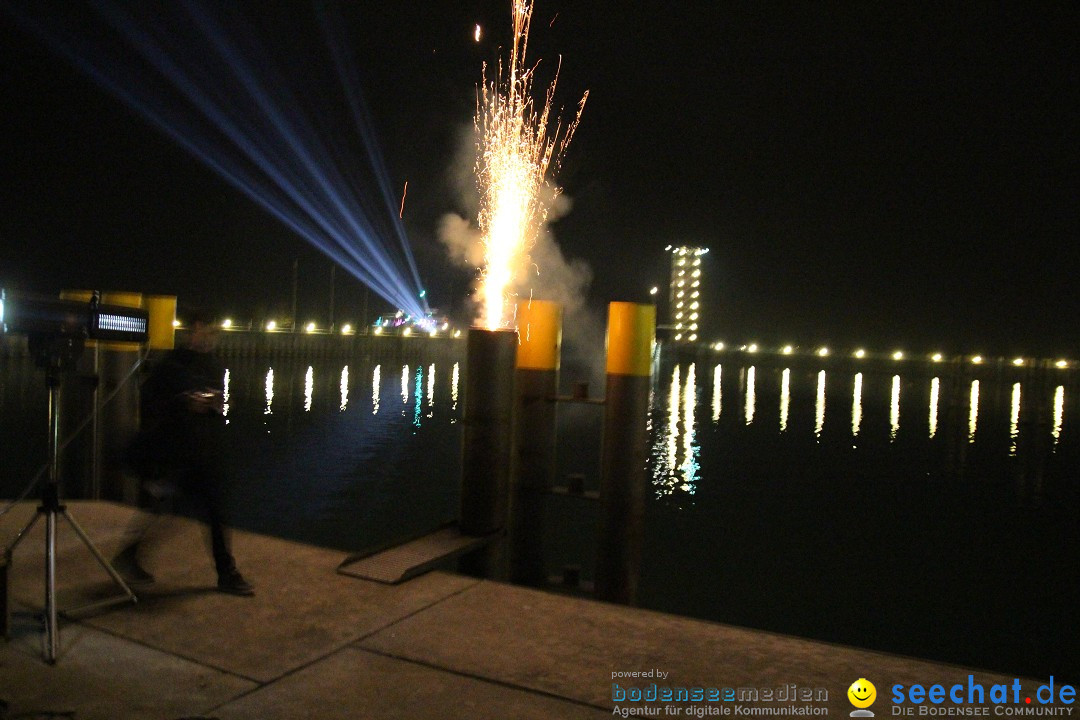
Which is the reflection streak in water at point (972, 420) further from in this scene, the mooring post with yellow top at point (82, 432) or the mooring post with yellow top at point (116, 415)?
the mooring post with yellow top at point (82, 432)

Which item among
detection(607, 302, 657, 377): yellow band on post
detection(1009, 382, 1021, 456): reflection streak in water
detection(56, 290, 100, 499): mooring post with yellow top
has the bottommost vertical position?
detection(1009, 382, 1021, 456): reflection streak in water

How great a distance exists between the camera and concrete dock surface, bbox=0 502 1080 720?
11.0 ft

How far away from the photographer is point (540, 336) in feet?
24.0

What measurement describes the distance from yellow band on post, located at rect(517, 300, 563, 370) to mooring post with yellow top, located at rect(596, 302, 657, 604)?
641 mm

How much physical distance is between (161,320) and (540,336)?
12.1 ft

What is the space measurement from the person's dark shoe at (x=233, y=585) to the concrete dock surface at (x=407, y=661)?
0.20ft

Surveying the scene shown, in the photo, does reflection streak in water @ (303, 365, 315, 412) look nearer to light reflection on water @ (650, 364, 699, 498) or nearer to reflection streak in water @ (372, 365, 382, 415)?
reflection streak in water @ (372, 365, 382, 415)

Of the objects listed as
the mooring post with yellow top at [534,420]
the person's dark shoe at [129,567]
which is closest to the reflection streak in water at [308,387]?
the mooring post with yellow top at [534,420]

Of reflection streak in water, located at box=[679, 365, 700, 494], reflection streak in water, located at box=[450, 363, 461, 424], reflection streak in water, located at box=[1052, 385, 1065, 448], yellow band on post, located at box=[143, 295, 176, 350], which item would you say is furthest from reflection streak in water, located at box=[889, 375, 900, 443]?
yellow band on post, located at box=[143, 295, 176, 350]

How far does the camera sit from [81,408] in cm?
757

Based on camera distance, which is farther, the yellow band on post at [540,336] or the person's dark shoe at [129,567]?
the yellow band on post at [540,336]

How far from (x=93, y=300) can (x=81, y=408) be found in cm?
393

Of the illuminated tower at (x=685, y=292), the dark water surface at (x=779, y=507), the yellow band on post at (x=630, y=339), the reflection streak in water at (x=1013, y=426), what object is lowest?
the dark water surface at (x=779, y=507)

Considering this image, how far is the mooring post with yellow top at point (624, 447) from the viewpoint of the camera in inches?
267
